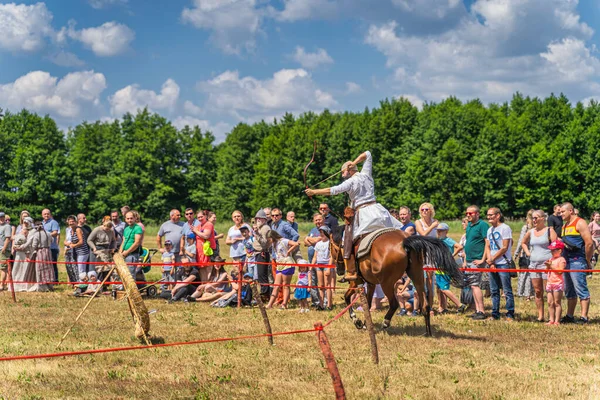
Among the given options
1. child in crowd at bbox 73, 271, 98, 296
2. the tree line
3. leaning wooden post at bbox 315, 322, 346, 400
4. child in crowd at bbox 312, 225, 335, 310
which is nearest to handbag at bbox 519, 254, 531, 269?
child in crowd at bbox 312, 225, 335, 310

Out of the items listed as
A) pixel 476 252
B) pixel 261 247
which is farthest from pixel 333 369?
pixel 261 247

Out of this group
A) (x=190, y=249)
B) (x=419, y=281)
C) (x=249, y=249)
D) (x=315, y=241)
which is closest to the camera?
(x=419, y=281)

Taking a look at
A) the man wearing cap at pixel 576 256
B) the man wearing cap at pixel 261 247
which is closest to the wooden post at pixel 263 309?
the man wearing cap at pixel 261 247

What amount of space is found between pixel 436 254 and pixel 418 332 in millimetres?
1588

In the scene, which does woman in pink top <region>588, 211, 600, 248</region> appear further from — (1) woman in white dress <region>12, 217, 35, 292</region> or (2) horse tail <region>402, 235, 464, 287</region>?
(1) woman in white dress <region>12, 217, 35, 292</region>

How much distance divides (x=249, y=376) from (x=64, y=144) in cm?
6351

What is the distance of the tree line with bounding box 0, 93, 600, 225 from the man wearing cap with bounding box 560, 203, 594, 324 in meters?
45.3

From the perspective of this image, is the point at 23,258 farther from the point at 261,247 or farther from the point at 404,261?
the point at 404,261

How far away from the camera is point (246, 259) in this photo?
14188 millimetres

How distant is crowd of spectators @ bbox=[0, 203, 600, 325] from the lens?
443 inches

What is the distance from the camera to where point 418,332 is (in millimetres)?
10438

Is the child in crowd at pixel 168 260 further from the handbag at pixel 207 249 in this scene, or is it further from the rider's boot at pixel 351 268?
the rider's boot at pixel 351 268

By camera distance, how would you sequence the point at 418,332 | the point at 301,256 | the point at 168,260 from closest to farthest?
1. the point at 418,332
2. the point at 301,256
3. the point at 168,260

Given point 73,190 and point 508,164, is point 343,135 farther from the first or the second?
point 73,190
